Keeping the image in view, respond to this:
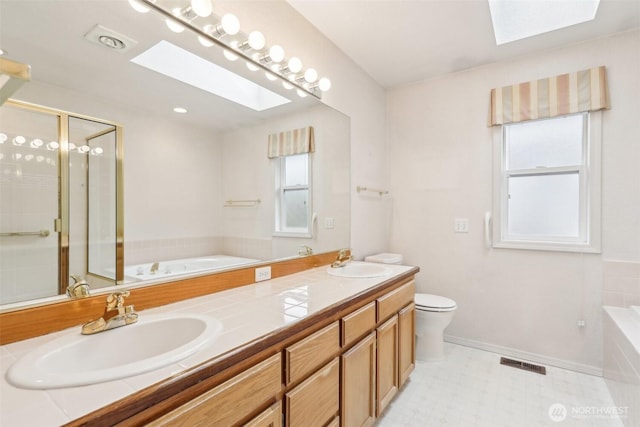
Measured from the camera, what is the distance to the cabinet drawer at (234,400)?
2.27 ft

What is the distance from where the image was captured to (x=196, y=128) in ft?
4.46

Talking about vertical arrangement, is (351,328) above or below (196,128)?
below

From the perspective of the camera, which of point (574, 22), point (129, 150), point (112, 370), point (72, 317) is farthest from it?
point (574, 22)

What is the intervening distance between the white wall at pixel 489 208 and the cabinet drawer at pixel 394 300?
94 centimetres

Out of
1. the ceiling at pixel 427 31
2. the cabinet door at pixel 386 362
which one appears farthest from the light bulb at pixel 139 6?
the cabinet door at pixel 386 362

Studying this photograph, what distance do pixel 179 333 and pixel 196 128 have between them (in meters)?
0.87

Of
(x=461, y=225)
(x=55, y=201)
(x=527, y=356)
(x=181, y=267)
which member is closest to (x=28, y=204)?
(x=55, y=201)

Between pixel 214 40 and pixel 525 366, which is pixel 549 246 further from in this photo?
pixel 214 40

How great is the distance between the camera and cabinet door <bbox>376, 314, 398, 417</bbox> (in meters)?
1.59

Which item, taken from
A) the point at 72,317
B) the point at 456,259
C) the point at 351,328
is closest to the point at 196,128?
the point at 72,317

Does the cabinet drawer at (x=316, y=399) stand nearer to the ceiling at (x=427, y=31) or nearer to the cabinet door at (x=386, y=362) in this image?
the cabinet door at (x=386, y=362)

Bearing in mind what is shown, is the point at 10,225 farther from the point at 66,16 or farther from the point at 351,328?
the point at 351,328

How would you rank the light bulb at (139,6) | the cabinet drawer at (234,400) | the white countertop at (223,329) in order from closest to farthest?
1. the white countertop at (223,329)
2. the cabinet drawer at (234,400)
3. the light bulb at (139,6)

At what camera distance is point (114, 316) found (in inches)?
37.7
